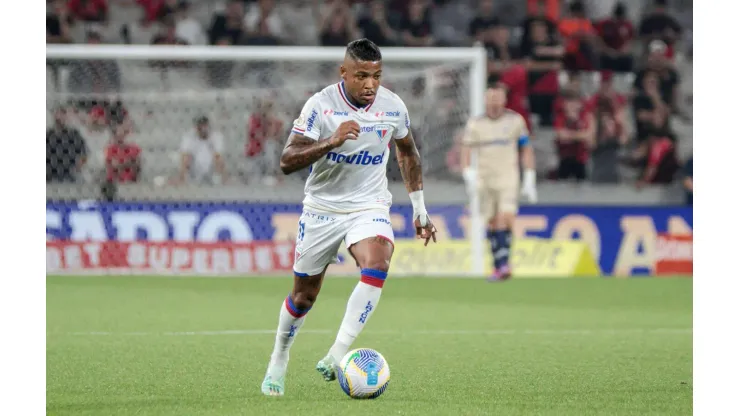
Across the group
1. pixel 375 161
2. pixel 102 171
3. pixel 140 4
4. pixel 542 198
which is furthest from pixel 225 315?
pixel 140 4

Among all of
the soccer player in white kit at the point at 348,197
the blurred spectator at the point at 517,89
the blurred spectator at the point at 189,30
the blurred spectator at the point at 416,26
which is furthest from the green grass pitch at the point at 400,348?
the blurred spectator at the point at 416,26

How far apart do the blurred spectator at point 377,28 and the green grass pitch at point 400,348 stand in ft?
20.9

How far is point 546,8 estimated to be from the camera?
72.5ft

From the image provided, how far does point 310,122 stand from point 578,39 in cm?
1562

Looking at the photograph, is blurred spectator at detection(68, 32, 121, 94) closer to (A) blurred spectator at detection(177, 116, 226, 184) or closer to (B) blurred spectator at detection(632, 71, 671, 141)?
(A) blurred spectator at detection(177, 116, 226, 184)

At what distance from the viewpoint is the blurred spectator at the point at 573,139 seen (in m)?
20.0

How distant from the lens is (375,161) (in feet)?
22.9

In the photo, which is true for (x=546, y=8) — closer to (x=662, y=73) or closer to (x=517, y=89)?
(x=662, y=73)

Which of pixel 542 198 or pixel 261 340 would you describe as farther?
pixel 542 198

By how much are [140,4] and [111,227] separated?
18.1 feet

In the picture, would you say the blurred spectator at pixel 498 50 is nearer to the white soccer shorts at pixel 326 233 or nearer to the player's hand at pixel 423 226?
the player's hand at pixel 423 226

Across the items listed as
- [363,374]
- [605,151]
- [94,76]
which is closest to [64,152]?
[94,76]
